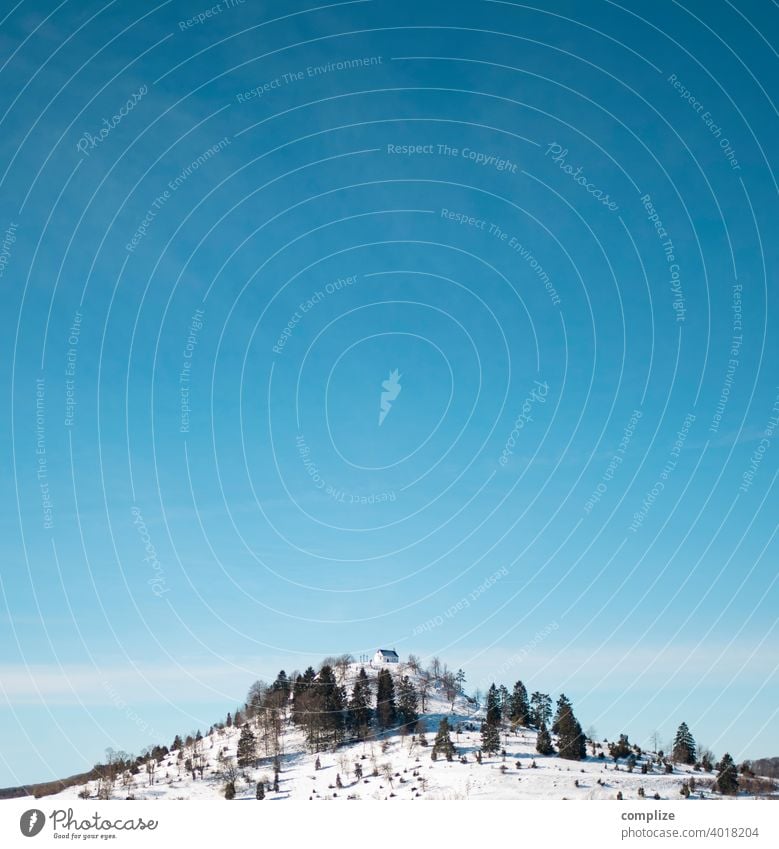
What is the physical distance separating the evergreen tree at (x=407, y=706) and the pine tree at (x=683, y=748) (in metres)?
35.1

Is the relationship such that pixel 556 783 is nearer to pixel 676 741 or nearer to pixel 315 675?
pixel 676 741

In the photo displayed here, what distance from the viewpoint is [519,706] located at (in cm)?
11519

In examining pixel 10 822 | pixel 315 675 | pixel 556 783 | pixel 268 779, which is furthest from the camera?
pixel 315 675

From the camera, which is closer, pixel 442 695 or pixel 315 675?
pixel 315 675

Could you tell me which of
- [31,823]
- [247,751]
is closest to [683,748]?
[247,751]

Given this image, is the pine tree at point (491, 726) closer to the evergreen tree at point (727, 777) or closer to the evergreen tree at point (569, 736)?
the evergreen tree at point (569, 736)

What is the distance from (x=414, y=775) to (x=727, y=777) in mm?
31451

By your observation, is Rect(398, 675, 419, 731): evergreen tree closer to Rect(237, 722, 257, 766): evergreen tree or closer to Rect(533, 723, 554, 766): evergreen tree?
Rect(533, 723, 554, 766): evergreen tree

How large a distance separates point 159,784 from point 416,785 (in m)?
34.6

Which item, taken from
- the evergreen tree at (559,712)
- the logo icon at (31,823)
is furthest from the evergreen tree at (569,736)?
the logo icon at (31,823)

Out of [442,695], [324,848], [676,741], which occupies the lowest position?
[324,848]

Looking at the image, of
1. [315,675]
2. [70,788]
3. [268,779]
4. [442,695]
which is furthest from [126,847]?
[442,695]

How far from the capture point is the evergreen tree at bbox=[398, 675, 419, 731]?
371ft

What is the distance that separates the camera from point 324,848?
36750 millimetres
